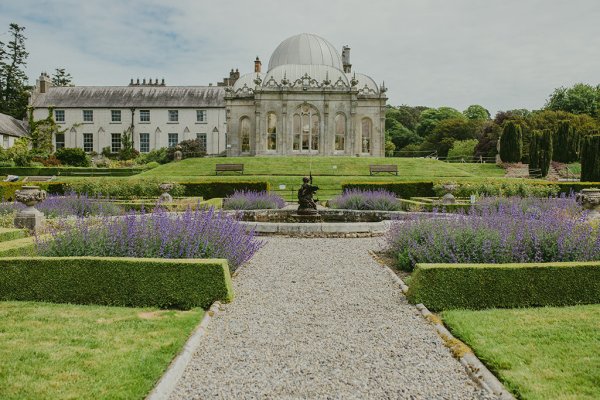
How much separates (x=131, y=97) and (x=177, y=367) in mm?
56708

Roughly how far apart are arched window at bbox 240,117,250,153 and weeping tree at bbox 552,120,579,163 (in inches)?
1213

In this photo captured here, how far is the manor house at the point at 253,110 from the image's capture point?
144ft

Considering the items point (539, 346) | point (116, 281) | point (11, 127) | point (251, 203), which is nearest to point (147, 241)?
point (116, 281)

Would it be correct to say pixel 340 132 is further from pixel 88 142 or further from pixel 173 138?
pixel 88 142

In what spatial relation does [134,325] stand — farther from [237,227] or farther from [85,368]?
[237,227]

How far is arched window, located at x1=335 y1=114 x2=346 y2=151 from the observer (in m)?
44.2

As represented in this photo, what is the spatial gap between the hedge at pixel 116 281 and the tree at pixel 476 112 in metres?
90.4

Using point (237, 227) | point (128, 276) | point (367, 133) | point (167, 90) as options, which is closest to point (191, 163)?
point (367, 133)

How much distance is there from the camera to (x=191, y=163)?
37438mm

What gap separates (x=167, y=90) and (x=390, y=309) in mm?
55273

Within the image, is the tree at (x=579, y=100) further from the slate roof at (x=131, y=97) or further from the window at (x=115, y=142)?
the window at (x=115, y=142)


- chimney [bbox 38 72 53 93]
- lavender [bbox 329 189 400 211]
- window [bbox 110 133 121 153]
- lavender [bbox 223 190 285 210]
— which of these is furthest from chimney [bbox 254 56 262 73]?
lavender [bbox 329 189 400 211]

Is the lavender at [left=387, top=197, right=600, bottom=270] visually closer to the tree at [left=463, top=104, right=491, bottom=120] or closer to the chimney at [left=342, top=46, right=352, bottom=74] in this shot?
the chimney at [left=342, top=46, right=352, bottom=74]

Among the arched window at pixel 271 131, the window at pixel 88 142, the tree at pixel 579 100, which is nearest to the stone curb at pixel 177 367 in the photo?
the arched window at pixel 271 131
